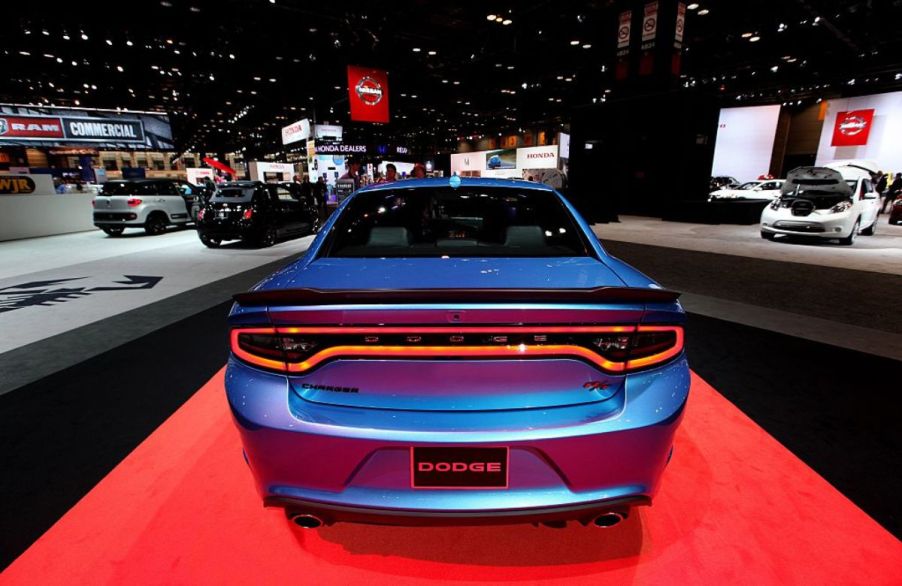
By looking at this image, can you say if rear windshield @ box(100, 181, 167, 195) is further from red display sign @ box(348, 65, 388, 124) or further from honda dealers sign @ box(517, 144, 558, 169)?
honda dealers sign @ box(517, 144, 558, 169)

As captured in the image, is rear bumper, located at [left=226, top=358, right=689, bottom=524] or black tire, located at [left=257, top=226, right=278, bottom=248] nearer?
rear bumper, located at [left=226, top=358, right=689, bottom=524]

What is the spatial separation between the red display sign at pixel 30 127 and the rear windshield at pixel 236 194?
882 centimetres

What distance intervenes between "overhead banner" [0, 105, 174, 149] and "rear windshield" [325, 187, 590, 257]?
1665 cm

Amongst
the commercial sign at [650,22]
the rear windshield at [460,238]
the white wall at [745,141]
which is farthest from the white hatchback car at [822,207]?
the white wall at [745,141]

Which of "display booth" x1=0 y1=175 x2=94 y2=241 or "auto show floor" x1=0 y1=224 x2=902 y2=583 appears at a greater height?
"display booth" x1=0 y1=175 x2=94 y2=241

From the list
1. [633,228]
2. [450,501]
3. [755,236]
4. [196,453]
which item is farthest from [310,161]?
[450,501]

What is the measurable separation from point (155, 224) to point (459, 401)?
1422 cm

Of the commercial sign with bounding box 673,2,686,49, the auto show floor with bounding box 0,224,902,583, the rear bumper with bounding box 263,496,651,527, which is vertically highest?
the commercial sign with bounding box 673,2,686,49

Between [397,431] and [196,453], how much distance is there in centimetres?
175

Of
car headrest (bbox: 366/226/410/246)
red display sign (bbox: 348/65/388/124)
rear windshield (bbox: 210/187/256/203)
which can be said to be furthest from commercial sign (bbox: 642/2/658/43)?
car headrest (bbox: 366/226/410/246)

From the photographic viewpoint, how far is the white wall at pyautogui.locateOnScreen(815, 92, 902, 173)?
1812cm

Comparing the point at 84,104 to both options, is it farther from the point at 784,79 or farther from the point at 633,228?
the point at 784,79

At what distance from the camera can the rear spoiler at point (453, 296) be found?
1.24 m

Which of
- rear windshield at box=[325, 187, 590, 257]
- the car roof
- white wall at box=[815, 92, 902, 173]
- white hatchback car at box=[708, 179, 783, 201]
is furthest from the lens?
white wall at box=[815, 92, 902, 173]
